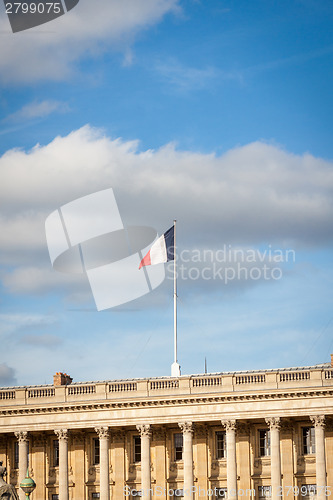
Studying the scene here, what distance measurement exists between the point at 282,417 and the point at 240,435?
14.7 ft

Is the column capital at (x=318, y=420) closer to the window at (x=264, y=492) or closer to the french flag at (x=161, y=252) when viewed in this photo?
the window at (x=264, y=492)

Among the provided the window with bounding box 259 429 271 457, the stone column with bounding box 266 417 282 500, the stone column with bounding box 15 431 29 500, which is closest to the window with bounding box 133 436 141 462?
the stone column with bounding box 15 431 29 500

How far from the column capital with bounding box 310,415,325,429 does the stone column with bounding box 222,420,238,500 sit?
6521 mm

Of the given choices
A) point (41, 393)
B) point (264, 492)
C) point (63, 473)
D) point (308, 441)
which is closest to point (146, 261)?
point (41, 393)

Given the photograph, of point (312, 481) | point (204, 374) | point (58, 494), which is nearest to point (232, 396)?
point (204, 374)

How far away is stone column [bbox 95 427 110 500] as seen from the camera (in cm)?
9075

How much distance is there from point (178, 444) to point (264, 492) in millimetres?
8496

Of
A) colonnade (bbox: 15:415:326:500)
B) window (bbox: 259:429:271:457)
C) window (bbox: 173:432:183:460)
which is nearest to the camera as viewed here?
colonnade (bbox: 15:415:326:500)

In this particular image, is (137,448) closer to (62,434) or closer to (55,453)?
(62,434)

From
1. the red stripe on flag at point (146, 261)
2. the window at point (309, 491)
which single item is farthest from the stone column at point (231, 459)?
the red stripe on flag at point (146, 261)

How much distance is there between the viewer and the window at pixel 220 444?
9062 cm

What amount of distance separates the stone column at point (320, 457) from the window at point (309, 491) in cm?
194

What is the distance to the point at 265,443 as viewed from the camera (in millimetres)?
89688

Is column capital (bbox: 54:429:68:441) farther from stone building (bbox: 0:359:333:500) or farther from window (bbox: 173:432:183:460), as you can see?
window (bbox: 173:432:183:460)
